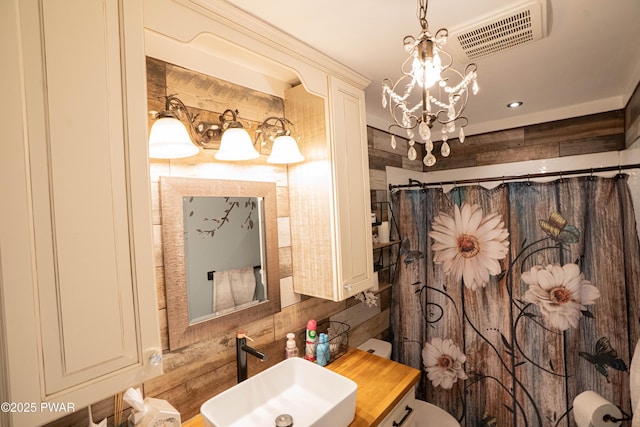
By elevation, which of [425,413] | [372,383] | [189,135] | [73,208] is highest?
[189,135]

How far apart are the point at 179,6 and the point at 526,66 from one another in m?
1.65

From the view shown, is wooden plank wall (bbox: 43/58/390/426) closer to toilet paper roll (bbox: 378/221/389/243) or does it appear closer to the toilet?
the toilet

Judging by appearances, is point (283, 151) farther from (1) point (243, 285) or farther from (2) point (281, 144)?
(1) point (243, 285)

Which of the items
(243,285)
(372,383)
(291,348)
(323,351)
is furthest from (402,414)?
(243,285)

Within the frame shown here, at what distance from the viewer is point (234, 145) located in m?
1.20

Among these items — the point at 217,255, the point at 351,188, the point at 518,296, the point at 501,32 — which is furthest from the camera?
the point at 518,296

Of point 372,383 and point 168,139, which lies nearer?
point 168,139

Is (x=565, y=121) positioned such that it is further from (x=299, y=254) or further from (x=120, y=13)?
(x=120, y=13)

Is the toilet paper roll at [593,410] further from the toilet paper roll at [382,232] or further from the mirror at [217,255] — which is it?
the mirror at [217,255]

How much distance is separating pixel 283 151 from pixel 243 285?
2.21 feet

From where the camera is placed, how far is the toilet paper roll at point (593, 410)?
1.50 metres

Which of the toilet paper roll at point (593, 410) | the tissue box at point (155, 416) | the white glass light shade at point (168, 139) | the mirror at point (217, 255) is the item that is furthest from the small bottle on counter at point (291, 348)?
the toilet paper roll at point (593, 410)

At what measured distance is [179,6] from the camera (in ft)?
3.02

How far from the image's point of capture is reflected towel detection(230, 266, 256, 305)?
4.37 ft
